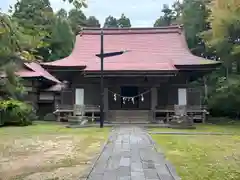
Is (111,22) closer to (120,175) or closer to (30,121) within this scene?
(30,121)

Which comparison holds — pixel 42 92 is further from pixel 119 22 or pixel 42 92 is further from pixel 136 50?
pixel 119 22

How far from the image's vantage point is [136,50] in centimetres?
2022

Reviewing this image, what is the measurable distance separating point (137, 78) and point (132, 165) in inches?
484

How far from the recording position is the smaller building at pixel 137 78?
1738cm

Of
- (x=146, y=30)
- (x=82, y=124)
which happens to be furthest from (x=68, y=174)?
(x=146, y=30)

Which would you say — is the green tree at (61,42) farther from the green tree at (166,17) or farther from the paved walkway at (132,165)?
the paved walkway at (132,165)

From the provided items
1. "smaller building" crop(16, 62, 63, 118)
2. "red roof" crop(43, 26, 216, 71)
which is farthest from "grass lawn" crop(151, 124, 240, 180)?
"smaller building" crop(16, 62, 63, 118)

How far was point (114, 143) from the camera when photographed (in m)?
9.20

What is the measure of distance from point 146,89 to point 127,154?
11307 millimetres

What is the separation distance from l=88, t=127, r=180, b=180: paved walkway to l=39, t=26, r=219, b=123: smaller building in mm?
9179

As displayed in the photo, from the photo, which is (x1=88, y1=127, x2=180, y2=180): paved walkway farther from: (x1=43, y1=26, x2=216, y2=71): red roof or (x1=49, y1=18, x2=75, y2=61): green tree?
(x1=49, y1=18, x2=75, y2=61): green tree

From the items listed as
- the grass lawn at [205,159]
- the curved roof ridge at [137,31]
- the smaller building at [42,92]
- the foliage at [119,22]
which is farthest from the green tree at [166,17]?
the grass lawn at [205,159]

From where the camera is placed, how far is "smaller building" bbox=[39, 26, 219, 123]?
1738cm

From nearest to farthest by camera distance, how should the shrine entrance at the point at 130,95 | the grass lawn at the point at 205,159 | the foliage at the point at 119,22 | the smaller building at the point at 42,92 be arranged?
the grass lawn at the point at 205,159 < the shrine entrance at the point at 130,95 < the smaller building at the point at 42,92 < the foliage at the point at 119,22
